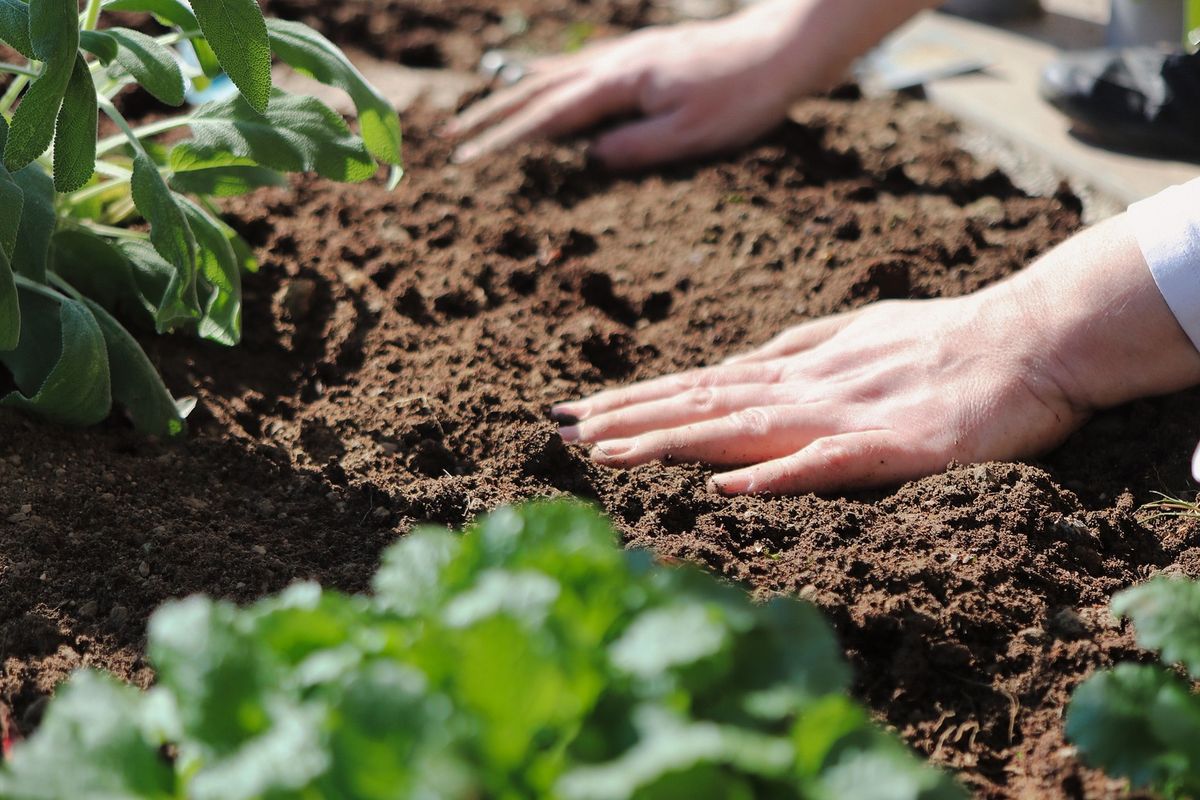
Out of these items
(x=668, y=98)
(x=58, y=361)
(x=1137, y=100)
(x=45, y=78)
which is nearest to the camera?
(x=45, y=78)

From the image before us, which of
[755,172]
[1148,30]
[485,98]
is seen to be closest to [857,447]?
[755,172]

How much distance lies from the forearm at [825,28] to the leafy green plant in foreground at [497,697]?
2.45 metres

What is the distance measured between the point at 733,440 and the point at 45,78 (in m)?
1.17

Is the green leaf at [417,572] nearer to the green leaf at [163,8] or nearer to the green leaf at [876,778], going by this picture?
the green leaf at [876,778]

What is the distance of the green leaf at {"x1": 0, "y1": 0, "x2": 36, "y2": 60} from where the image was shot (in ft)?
5.28

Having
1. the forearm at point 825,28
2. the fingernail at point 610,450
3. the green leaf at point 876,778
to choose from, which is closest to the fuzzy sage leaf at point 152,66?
the fingernail at point 610,450

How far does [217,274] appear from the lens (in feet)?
6.43

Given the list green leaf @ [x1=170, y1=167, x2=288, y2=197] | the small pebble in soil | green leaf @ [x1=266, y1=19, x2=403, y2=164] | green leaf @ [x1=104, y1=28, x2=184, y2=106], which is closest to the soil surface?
the small pebble in soil

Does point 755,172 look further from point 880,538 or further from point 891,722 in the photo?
point 891,722

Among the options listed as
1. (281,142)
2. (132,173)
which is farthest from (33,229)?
(281,142)

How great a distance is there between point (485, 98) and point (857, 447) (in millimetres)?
2132

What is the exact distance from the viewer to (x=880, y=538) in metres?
1.79

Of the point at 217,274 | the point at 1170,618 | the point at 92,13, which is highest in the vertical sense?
the point at 92,13

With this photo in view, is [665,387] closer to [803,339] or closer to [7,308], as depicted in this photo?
[803,339]
